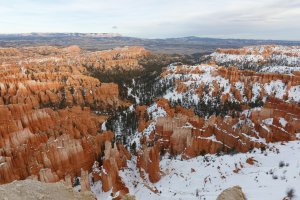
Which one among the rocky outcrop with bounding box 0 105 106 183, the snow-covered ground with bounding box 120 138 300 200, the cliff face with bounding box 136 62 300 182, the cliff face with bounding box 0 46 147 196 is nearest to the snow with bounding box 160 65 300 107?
the cliff face with bounding box 136 62 300 182

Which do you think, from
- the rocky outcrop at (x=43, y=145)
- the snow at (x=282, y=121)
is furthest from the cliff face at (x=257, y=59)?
the rocky outcrop at (x=43, y=145)

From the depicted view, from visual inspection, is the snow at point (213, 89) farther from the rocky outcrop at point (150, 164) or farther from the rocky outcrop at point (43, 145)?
the rocky outcrop at point (150, 164)

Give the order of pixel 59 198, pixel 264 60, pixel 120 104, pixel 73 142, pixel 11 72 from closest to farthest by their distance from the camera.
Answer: pixel 59 198
pixel 73 142
pixel 120 104
pixel 11 72
pixel 264 60

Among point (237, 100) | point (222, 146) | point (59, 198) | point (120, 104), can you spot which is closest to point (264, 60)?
point (237, 100)

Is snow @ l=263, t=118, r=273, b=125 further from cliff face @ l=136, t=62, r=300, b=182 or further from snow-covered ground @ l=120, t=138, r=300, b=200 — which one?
snow-covered ground @ l=120, t=138, r=300, b=200

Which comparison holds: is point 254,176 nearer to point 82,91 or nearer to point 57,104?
point 57,104

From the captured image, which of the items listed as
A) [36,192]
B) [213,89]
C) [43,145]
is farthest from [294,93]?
[36,192]
